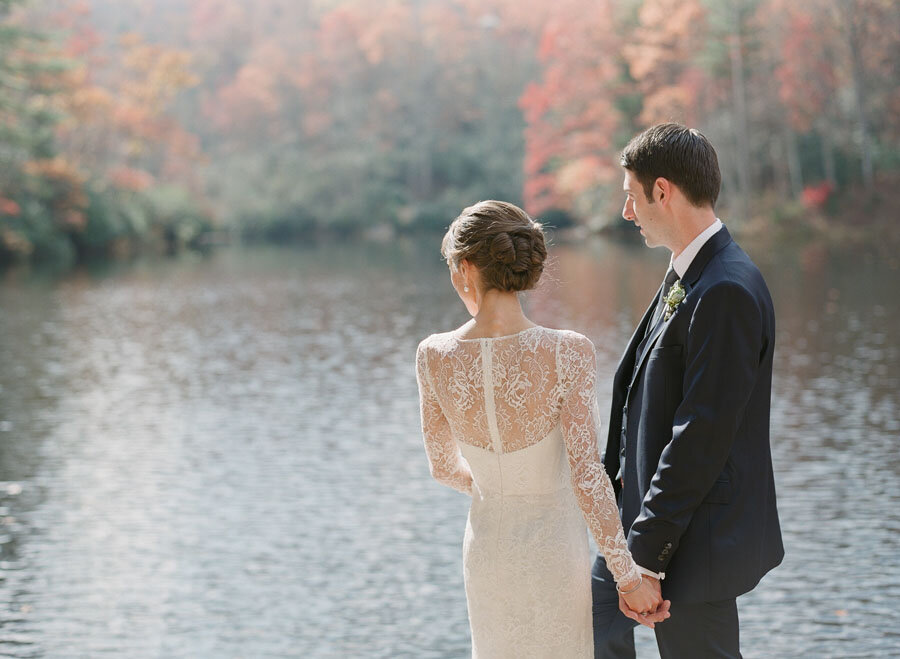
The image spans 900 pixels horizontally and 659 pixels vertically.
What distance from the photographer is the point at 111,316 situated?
20.8 meters

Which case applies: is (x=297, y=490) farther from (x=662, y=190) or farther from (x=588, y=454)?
(x=662, y=190)

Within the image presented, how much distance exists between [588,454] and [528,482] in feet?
0.55

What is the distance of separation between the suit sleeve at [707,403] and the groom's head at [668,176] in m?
0.22

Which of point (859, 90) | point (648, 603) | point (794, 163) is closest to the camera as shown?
point (648, 603)

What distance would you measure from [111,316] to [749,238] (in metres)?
19.3

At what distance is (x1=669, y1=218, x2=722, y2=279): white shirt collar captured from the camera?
267 cm

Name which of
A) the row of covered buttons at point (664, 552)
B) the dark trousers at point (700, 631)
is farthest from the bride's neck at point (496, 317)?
the dark trousers at point (700, 631)

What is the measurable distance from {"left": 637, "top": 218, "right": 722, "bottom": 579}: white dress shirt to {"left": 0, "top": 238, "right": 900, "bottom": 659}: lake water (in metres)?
0.29

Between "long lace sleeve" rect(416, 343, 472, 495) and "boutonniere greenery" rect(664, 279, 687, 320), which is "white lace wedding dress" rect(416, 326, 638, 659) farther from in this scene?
"boutonniere greenery" rect(664, 279, 687, 320)

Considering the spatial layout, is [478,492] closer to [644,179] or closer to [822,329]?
[644,179]

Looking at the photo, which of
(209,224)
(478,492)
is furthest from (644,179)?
(209,224)

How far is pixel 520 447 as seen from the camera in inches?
105

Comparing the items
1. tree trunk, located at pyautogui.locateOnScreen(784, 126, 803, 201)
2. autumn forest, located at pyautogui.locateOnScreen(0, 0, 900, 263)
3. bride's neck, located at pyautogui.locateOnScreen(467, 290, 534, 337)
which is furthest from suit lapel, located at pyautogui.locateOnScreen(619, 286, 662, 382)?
tree trunk, located at pyautogui.locateOnScreen(784, 126, 803, 201)

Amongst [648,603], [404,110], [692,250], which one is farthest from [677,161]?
[404,110]
